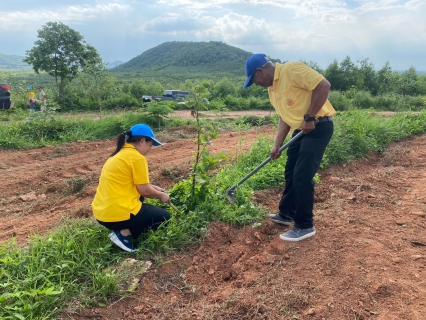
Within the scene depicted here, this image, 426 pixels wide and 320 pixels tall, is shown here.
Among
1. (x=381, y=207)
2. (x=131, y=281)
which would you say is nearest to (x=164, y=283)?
(x=131, y=281)

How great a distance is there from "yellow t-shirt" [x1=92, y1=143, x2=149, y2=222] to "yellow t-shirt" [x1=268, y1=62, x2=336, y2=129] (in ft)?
4.57

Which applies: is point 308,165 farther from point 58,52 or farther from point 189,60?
point 189,60

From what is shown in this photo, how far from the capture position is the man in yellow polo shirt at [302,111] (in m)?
2.68

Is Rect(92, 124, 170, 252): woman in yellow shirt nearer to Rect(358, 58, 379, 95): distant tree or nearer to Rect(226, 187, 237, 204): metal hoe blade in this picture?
Rect(226, 187, 237, 204): metal hoe blade

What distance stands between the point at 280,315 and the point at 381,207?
2318 millimetres

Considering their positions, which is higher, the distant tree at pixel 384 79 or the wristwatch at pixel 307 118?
the distant tree at pixel 384 79

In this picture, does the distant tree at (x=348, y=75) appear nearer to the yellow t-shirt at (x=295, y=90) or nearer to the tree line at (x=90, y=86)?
the tree line at (x=90, y=86)

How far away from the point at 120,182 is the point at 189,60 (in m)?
76.2

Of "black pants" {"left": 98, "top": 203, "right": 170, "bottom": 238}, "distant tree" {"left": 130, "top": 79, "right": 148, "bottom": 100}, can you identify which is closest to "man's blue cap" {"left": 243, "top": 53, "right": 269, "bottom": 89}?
"black pants" {"left": 98, "top": 203, "right": 170, "bottom": 238}

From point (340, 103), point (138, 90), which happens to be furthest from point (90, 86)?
point (340, 103)

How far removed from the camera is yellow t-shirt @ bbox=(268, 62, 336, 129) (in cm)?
267

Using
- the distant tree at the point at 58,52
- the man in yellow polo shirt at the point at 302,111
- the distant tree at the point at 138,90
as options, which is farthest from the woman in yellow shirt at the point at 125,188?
the distant tree at the point at 138,90

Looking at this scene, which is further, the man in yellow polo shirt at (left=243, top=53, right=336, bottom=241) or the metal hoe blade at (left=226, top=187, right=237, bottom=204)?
the metal hoe blade at (left=226, top=187, right=237, bottom=204)

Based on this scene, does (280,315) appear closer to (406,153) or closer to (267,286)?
(267,286)
